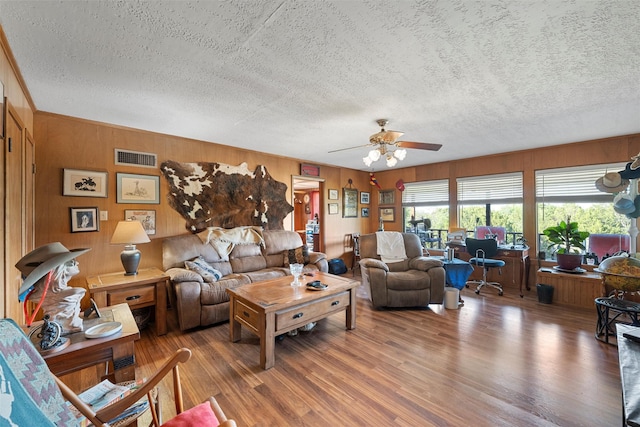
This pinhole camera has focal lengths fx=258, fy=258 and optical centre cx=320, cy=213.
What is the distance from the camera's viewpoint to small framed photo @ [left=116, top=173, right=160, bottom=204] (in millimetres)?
3244

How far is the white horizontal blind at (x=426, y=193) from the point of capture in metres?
5.59

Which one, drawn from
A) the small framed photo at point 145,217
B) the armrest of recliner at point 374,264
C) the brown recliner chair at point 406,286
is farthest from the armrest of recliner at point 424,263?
the small framed photo at point 145,217

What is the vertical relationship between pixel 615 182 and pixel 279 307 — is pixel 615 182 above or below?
above

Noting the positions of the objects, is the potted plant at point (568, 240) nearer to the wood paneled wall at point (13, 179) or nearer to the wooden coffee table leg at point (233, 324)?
the wooden coffee table leg at point (233, 324)

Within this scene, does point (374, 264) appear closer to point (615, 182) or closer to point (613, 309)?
point (613, 309)

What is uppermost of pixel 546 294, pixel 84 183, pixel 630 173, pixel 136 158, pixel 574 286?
pixel 136 158

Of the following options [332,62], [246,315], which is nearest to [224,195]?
[246,315]

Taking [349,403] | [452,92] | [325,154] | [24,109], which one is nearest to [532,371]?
[349,403]

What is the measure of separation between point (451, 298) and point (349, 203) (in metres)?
3.32

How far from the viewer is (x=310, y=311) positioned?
252cm

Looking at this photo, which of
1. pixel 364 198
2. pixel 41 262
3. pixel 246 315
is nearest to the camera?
pixel 41 262

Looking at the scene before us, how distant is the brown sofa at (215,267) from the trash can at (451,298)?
1.81 m

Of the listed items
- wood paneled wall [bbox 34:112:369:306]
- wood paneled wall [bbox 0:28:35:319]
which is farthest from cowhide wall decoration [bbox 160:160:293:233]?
wood paneled wall [bbox 0:28:35:319]

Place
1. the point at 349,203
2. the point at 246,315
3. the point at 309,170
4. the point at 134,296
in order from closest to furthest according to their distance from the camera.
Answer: the point at 246,315
the point at 134,296
the point at 309,170
the point at 349,203
